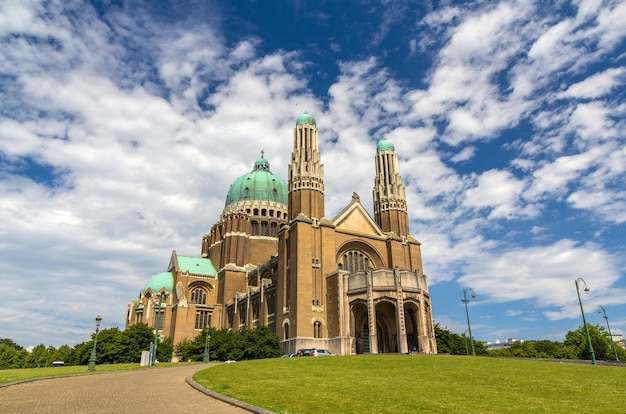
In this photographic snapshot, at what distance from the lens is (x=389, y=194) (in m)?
59.1

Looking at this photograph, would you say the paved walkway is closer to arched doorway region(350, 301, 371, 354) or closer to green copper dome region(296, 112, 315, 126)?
arched doorway region(350, 301, 371, 354)

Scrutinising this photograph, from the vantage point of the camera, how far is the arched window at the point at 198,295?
70625 millimetres

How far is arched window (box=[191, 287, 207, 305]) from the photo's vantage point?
70.6m

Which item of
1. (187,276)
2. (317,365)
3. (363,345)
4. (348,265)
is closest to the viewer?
(317,365)

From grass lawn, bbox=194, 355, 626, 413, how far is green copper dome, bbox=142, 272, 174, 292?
52.7 m

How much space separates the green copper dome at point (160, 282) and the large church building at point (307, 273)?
0.19 m

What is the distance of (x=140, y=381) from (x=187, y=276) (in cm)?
5249

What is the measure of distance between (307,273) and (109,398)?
109 feet

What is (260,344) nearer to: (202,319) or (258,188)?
(202,319)

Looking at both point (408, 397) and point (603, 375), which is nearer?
point (408, 397)

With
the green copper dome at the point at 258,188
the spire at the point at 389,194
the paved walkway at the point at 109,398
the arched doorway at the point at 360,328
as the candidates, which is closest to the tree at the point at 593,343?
the spire at the point at 389,194

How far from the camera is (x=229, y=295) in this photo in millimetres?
67812

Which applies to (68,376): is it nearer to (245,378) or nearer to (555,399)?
(245,378)

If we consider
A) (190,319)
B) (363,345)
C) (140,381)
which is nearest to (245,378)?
(140,381)
